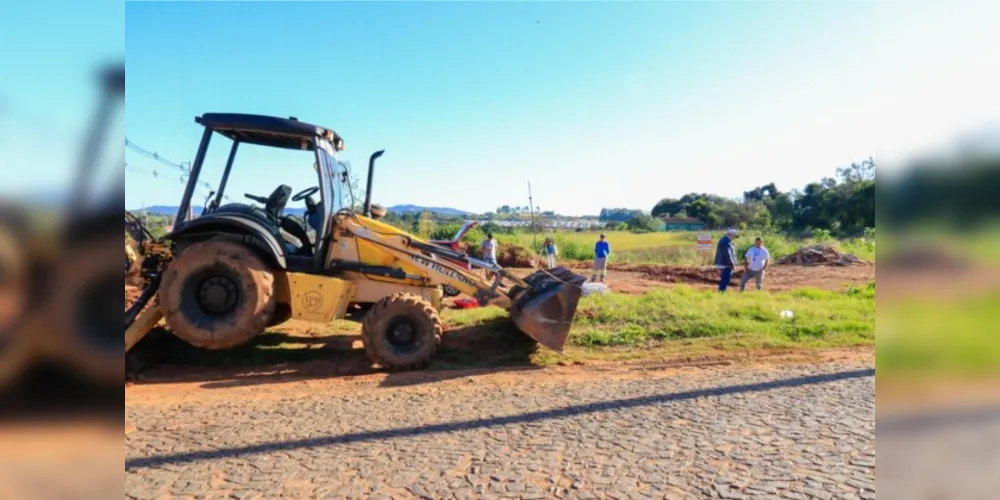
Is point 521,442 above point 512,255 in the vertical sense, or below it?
below

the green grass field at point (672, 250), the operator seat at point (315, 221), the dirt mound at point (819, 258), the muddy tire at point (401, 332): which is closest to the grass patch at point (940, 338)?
the muddy tire at point (401, 332)

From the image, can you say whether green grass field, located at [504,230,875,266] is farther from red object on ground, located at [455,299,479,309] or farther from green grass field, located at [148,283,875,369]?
green grass field, located at [148,283,875,369]

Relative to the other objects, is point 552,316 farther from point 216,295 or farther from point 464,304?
point 464,304

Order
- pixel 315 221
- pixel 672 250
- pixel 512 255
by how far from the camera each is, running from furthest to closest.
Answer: pixel 672 250 < pixel 512 255 < pixel 315 221

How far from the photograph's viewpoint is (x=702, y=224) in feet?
216

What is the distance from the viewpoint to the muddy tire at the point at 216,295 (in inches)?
264

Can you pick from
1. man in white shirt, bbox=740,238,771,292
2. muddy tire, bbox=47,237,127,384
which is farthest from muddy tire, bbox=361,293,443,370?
man in white shirt, bbox=740,238,771,292

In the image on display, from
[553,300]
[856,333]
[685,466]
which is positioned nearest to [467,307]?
[553,300]

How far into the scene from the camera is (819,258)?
24.8m

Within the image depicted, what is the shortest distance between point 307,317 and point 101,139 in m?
6.49

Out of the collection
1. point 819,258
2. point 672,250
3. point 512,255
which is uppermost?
point 672,250

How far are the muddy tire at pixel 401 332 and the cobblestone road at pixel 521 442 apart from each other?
1.00 metres

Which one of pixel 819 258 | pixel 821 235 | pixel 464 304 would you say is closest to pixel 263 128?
pixel 464 304

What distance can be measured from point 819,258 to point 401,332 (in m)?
23.3
